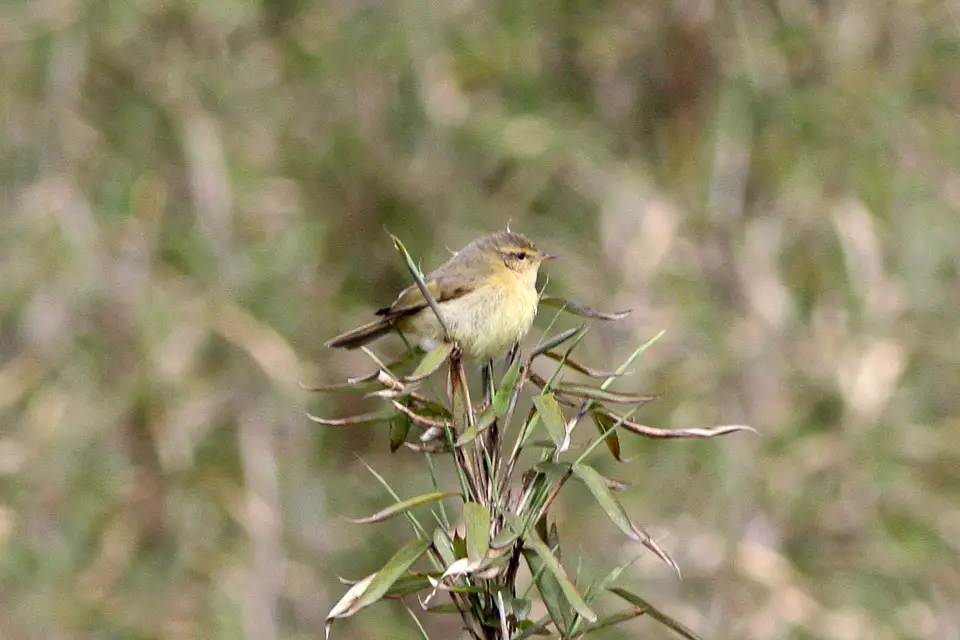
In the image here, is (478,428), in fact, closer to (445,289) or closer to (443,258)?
(445,289)

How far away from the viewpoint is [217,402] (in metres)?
4.23

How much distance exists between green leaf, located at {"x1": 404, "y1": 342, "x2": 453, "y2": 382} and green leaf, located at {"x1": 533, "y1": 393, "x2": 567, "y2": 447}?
4.3 inches

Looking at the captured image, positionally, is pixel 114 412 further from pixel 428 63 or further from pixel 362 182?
pixel 428 63

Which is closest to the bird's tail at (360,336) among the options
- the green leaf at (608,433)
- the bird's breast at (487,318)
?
the bird's breast at (487,318)

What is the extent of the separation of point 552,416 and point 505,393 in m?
0.04

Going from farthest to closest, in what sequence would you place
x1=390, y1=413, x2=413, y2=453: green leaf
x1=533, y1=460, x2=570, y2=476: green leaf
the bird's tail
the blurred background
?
the blurred background
the bird's tail
x1=390, y1=413, x2=413, y2=453: green leaf
x1=533, y1=460, x2=570, y2=476: green leaf

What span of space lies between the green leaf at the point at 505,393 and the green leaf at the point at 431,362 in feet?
0.29

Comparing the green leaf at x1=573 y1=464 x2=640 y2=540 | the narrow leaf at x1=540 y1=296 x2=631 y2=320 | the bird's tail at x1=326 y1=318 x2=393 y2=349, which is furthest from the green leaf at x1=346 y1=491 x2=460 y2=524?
the bird's tail at x1=326 y1=318 x2=393 y2=349

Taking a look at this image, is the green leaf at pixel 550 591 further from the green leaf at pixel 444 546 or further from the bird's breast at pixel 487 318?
the bird's breast at pixel 487 318

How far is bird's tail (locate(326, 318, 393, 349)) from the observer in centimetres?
168

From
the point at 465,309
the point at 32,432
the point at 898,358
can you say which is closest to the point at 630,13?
the point at 898,358

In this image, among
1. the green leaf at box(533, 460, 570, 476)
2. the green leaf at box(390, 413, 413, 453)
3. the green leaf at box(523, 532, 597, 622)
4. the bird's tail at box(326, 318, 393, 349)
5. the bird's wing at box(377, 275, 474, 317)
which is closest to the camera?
the green leaf at box(523, 532, 597, 622)

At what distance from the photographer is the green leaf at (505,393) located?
0.97 m

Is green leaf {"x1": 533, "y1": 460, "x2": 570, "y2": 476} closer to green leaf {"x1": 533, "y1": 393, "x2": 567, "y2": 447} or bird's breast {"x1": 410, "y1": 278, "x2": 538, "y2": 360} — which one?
green leaf {"x1": 533, "y1": 393, "x2": 567, "y2": 447}
